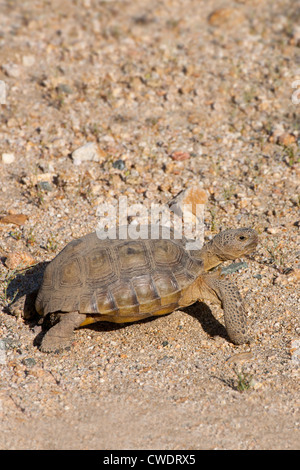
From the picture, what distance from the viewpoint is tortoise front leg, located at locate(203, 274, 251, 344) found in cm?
466

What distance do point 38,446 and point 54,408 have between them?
0.39 metres

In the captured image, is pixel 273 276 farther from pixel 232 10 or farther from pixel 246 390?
pixel 232 10

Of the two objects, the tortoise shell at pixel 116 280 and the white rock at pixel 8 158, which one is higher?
the tortoise shell at pixel 116 280

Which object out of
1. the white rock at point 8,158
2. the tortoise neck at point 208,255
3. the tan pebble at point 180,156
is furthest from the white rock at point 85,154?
the tortoise neck at point 208,255

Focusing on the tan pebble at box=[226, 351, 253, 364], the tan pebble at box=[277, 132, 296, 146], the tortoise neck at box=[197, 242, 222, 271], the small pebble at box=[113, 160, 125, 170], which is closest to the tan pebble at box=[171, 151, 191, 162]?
the small pebble at box=[113, 160, 125, 170]

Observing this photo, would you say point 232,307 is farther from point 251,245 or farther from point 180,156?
point 180,156

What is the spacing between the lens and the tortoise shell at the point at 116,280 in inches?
183

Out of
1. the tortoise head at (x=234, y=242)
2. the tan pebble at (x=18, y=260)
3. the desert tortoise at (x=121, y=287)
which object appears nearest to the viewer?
the desert tortoise at (x=121, y=287)

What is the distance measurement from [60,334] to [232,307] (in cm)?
152

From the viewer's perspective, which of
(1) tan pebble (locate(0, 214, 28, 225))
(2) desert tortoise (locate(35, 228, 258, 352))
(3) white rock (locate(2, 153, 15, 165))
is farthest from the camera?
(3) white rock (locate(2, 153, 15, 165))

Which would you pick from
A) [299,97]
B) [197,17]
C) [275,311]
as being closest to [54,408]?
[275,311]

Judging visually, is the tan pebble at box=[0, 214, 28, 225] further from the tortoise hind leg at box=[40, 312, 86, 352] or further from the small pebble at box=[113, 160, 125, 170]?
the tortoise hind leg at box=[40, 312, 86, 352]

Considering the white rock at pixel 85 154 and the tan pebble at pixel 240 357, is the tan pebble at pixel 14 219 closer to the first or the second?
the white rock at pixel 85 154

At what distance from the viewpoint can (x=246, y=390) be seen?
415 cm
